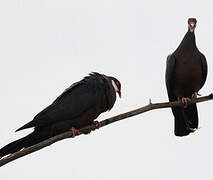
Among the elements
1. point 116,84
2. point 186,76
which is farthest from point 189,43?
point 116,84

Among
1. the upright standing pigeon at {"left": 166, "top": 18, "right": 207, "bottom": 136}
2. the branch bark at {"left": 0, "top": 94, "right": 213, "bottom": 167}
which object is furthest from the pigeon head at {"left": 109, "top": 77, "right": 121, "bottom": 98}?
the branch bark at {"left": 0, "top": 94, "right": 213, "bottom": 167}

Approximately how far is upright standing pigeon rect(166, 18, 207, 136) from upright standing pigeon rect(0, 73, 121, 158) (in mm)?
1181

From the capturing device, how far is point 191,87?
27.3ft

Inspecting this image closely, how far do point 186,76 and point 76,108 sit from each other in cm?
192

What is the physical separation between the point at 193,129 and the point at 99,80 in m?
1.71

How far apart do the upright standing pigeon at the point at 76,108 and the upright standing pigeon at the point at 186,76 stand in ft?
3.87

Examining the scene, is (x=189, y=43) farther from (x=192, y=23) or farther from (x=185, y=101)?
(x=185, y=101)

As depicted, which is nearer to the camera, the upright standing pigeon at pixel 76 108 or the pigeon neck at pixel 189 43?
the upright standing pigeon at pixel 76 108

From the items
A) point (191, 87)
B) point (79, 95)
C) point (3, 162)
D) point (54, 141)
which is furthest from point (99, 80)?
point (3, 162)

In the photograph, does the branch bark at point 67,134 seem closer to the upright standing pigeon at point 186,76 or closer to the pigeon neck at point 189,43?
the upright standing pigeon at point 186,76

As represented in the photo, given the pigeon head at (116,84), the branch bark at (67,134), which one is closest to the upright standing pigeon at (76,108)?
the pigeon head at (116,84)

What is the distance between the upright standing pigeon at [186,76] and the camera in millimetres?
8297

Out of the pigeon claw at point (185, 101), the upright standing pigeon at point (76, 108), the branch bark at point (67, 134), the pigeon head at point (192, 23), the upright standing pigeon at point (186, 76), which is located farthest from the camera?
the upright standing pigeon at point (186, 76)

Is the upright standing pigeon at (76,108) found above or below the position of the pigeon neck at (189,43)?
below
